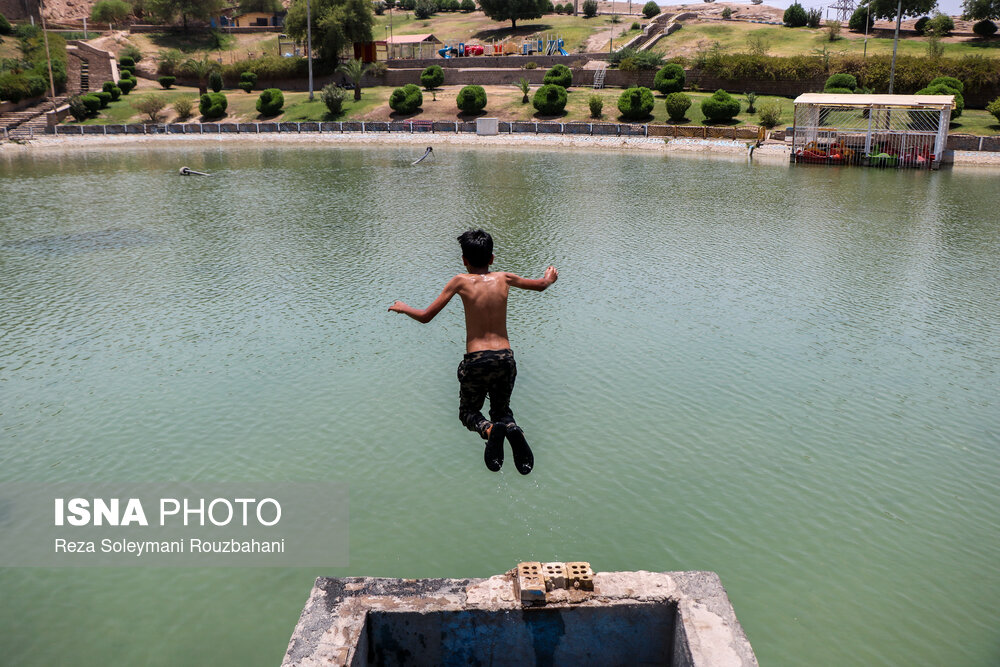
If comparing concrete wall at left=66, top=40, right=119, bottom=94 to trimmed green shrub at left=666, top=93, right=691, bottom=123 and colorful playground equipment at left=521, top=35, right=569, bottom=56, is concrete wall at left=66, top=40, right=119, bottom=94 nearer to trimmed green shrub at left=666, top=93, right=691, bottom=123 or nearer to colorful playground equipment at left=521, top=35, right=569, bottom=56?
colorful playground equipment at left=521, top=35, right=569, bottom=56

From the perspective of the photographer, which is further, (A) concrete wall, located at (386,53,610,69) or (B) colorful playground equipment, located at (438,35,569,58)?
(B) colorful playground equipment, located at (438,35,569,58)

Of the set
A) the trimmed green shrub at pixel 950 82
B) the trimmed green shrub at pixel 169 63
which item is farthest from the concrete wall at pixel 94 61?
the trimmed green shrub at pixel 950 82

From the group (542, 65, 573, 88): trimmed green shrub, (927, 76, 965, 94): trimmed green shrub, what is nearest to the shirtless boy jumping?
(927, 76, 965, 94): trimmed green shrub

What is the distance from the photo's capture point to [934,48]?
218 feet

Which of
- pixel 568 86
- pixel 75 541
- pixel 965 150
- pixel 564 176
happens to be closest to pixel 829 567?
pixel 75 541

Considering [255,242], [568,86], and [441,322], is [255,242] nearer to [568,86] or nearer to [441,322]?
[441,322]

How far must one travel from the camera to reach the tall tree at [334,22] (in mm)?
73250

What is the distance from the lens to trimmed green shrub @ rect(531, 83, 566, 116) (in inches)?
2419

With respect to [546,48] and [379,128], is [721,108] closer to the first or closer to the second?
[379,128]

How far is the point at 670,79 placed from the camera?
6531 centimetres

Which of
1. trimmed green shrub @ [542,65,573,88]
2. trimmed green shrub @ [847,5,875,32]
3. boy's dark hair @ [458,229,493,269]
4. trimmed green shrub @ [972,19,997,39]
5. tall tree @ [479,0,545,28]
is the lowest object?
boy's dark hair @ [458,229,493,269]

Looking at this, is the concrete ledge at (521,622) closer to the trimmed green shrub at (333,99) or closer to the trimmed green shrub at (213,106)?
the trimmed green shrub at (333,99)

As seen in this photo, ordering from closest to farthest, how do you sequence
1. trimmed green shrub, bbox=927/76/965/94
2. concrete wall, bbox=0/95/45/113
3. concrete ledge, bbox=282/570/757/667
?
concrete ledge, bbox=282/570/757/667, trimmed green shrub, bbox=927/76/965/94, concrete wall, bbox=0/95/45/113

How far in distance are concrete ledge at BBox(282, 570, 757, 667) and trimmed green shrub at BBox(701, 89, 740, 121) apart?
2149 inches
